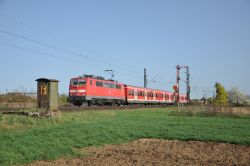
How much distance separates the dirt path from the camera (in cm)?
952

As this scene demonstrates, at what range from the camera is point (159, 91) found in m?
62.0

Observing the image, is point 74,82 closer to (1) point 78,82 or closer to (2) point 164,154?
(1) point 78,82

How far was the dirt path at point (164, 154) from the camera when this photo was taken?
31.2 feet

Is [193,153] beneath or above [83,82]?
beneath

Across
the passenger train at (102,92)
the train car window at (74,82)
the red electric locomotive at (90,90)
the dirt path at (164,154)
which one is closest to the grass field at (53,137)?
the dirt path at (164,154)

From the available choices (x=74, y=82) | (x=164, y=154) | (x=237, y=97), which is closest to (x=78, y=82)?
(x=74, y=82)

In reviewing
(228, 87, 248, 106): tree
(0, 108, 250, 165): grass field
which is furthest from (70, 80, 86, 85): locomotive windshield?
(228, 87, 248, 106): tree

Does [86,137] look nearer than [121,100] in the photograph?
Yes

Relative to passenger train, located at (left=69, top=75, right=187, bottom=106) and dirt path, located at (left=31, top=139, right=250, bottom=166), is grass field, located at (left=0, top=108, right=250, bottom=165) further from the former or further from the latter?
passenger train, located at (left=69, top=75, right=187, bottom=106)

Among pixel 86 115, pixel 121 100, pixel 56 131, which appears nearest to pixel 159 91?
pixel 121 100

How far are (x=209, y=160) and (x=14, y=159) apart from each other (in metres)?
5.71

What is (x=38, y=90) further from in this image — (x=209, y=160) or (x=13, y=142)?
(x=209, y=160)

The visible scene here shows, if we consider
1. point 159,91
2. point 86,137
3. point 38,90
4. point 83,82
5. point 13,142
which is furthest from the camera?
point 159,91

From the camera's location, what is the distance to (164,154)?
1070cm
